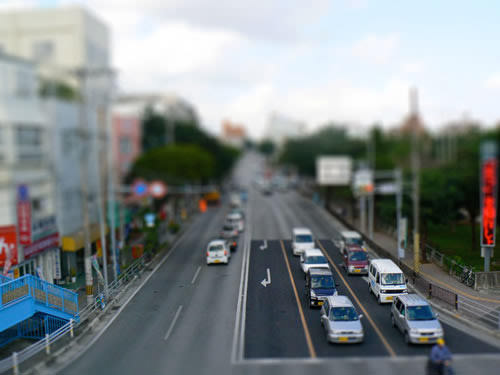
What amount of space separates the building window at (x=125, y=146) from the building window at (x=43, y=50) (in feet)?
130

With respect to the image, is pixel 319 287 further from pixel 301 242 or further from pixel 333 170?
pixel 333 170

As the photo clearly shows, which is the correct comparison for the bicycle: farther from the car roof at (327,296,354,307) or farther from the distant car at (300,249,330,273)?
the car roof at (327,296,354,307)

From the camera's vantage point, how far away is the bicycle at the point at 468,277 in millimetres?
28067

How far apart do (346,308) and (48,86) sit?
2866cm

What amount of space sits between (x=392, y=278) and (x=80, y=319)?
1675 centimetres

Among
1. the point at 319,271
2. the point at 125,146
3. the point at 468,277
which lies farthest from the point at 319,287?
the point at 125,146

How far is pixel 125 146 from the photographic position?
8125 centimetres

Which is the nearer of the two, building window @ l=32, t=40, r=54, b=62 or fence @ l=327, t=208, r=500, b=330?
fence @ l=327, t=208, r=500, b=330

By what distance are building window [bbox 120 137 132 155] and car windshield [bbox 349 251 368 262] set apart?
184ft

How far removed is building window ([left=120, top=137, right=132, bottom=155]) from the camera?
8030 centimetres

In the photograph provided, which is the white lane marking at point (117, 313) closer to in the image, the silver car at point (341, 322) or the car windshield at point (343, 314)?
the silver car at point (341, 322)

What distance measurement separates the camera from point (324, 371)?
1756 cm

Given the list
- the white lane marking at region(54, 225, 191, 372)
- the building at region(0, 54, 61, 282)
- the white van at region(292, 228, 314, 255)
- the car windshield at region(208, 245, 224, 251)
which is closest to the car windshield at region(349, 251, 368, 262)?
the white van at region(292, 228, 314, 255)

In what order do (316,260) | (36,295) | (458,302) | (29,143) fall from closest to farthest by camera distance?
(36,295) < (458,302) < (316,260) < (29,143)
